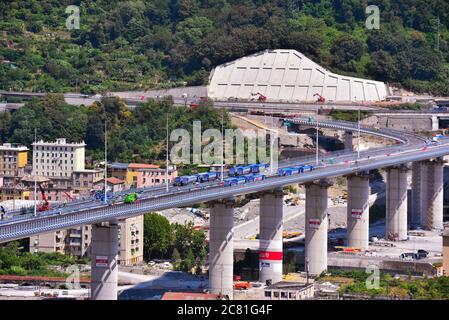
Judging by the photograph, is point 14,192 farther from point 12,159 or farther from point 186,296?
point 186,296

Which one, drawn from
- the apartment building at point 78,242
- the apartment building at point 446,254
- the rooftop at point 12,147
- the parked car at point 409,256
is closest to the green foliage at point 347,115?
the rooftop at point 12,147

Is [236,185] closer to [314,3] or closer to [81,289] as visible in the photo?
[81,289]

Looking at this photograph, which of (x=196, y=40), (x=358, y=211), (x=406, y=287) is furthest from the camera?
(x=196, y=40)

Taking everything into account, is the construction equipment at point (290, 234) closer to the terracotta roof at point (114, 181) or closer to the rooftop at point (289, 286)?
the terracotta roof at point (114, 181)

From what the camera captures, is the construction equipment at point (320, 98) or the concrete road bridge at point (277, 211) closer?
the concrete road bridge at point (277, 211)

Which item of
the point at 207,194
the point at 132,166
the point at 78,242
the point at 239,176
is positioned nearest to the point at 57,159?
the point at 132,166

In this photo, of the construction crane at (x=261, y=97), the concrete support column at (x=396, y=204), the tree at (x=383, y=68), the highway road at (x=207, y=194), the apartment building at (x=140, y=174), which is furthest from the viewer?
the tree at (x=383, y=68)

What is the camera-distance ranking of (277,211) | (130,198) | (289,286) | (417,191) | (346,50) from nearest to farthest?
(130,198), (289,286), (277,211), (417,191), (346,50)
